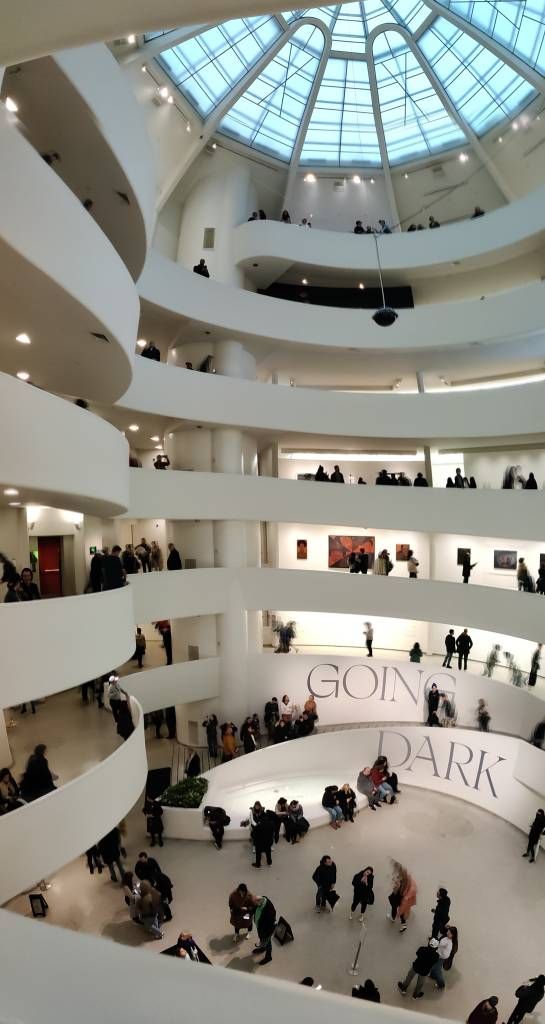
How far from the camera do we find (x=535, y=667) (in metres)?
18.0

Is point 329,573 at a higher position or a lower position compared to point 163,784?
higher

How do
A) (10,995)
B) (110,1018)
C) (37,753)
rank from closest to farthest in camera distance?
(110,1018) → (10,995) → (37,753)

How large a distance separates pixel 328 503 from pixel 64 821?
1370cm

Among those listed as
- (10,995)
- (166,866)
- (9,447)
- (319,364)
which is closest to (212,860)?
(166,866)

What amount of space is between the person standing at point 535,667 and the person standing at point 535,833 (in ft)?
15.6

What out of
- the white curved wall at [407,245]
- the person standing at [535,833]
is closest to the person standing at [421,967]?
the person standing at [535,833]

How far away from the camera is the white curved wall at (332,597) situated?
17.2 m

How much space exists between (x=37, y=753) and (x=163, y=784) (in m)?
8.24

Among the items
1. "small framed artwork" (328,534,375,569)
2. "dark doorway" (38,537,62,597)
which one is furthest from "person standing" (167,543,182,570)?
"small framed artwork" (328,534,375,569)

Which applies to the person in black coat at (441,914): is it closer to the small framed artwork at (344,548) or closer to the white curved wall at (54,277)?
the white curved wall at (54,277)

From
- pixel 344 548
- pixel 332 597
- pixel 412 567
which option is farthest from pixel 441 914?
pixel 344 548

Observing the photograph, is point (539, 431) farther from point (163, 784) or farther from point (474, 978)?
point (163, 784)

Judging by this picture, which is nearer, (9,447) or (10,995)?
(10,995)

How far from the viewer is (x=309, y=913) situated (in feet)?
38.5
